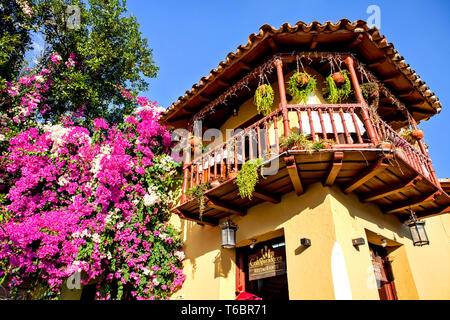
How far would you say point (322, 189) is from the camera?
5.52 metres

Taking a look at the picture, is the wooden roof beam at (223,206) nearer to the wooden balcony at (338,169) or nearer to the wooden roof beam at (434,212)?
the wooden balcony at (338,169)

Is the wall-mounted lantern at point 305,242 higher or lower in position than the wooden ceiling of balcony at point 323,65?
lower

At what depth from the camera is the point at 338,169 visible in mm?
4992

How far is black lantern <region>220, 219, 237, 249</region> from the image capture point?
20.5 ft

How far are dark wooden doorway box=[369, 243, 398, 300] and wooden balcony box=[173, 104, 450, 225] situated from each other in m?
1.03

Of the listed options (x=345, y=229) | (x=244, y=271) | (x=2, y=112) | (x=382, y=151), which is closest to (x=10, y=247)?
(x=2, y=112)

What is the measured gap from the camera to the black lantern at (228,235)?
6.25 m

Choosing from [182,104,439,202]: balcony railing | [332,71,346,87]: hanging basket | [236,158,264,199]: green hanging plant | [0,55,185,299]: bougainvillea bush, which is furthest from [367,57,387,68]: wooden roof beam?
[0,55,185,299]: bougainvillea bush

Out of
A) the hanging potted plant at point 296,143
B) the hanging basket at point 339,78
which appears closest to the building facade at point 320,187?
the hanging potted plant at point 296,143

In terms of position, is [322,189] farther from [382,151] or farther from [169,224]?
[169,224]

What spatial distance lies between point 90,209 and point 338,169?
19.2 ft

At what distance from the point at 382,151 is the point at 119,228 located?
599 centimetres

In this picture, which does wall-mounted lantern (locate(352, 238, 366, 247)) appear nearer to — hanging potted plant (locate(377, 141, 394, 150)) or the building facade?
the building facade

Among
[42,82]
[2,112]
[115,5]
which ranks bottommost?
[2,112]
